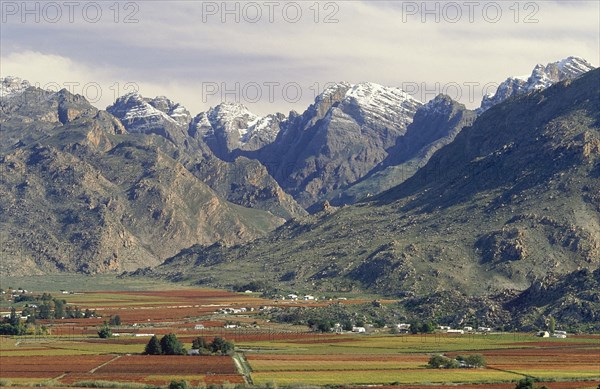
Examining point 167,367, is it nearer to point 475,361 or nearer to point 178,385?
point 178,385

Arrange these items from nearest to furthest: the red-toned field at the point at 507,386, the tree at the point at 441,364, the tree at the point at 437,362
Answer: the red-toned field at the point at 507,386 → the tree at the point at 437,362 → the tree at the point at 441,364

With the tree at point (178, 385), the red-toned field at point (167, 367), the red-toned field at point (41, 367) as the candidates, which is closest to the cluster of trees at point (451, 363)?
the red-toned field at point (167, 367)

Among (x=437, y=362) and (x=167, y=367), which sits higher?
(x=167, y=367)

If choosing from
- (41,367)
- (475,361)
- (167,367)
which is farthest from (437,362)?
(41,367)

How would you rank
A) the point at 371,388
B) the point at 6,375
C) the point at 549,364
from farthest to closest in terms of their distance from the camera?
the point at 549,364, the point at 6,375, the point at 371,388

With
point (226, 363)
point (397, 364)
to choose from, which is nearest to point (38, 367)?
point (226, 363)

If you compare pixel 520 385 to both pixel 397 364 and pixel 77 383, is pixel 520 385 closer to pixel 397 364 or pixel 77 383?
pixel 397 364

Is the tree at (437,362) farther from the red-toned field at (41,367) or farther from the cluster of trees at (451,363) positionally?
the red-toned field at (41,367)

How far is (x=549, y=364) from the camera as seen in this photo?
198 metres

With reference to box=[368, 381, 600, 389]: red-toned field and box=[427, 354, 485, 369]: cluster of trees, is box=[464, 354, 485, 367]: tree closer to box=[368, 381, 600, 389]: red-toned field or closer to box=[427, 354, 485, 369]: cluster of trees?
box=[427, 354, 485, 369]: cluster of trees

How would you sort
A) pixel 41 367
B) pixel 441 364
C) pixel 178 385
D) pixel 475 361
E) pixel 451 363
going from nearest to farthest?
pixel 178 385
pixel 41 367
pixel 441 364
pixel 475 361
pixel 451 363

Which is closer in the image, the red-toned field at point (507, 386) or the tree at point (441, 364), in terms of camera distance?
the red-toned field at point (507, 386)

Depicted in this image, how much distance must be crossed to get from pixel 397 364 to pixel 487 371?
17.9m

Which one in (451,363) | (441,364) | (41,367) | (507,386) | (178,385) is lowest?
(451,363)
